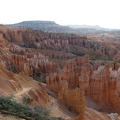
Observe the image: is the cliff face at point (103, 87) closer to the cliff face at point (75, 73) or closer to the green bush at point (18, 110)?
the cliff face at point (75, 73)

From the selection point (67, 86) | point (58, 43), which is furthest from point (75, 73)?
point (58, 43)

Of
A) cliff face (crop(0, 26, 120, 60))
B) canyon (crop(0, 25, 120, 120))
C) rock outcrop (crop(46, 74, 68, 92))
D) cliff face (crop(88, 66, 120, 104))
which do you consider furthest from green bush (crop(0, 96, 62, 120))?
cliff face (crop(0, 26, 120, 60))

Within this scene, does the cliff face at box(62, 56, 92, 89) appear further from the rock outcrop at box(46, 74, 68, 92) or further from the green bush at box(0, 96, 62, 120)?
the green bush at box(0, 96, 62, 120)

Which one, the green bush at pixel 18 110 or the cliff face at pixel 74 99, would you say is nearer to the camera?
the green bush at pixel 18 110

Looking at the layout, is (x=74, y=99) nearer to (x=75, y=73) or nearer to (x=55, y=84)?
(x=55, y=84)

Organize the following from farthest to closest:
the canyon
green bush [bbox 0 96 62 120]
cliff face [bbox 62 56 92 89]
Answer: cliff face [bbox 62 56 92 89] < the canyon < green bush [bbox 0 96 62 120]

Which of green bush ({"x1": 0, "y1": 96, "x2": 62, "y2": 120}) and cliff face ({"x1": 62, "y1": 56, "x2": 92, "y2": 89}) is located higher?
green bush ({"x1": 0, "y1": 96, "x2": 62, "y2": 120})

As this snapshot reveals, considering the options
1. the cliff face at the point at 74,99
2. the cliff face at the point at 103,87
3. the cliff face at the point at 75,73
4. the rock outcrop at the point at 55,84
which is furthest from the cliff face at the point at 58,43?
the cliff face at the point at 74,99

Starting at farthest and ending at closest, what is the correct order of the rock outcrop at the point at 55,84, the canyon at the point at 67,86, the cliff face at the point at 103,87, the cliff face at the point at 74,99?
the cliff face at the point at 103,87 → the rock outcrop at the point at 55,84 → the cliff face at the point at 74,99 → the canyon at the point at 67,86

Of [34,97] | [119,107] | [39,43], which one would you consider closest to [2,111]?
[34,97]

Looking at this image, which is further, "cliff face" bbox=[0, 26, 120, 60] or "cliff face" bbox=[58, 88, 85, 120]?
"cliff face" bbox=[0, 26, 120, 60]

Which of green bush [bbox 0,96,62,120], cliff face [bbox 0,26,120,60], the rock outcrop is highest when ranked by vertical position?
green bush [bbox 0,96,62,120]

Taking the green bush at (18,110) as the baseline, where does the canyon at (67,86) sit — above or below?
below

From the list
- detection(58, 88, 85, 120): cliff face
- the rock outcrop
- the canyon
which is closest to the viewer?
the canyon
